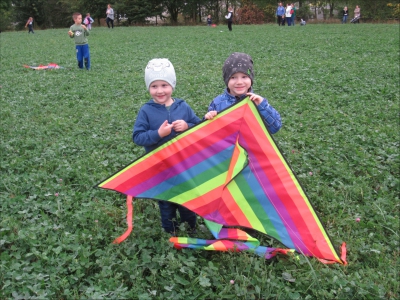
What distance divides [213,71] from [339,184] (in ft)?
22.4

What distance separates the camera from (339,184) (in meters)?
3.89

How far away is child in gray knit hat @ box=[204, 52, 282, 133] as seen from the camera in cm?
286

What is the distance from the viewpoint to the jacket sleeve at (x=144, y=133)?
2764mm

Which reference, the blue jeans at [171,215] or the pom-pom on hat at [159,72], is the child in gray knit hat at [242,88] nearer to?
the pom-pom on hat at [159,72]

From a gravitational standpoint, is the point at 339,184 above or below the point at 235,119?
below

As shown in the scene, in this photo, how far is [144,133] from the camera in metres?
2.80

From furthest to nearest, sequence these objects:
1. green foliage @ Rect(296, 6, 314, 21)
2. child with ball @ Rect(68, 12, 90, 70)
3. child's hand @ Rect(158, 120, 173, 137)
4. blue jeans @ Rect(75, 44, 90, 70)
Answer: green foliage @ Rect(296, 6, 314, 21)
blue jeans @ Rect(75, 44, 90, 70)
child with ball @ Rect(68, 12, 90, 70)
child's hand @ Rect(158, 120, 173, 137)

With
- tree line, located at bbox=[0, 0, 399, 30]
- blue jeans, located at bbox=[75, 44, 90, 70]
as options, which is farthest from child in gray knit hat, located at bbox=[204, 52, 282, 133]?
tree line, located at bbox=[0, 0, 399, 30]

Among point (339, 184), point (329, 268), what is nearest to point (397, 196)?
point (339, 184)

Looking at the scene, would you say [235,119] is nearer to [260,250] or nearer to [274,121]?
[274,121]

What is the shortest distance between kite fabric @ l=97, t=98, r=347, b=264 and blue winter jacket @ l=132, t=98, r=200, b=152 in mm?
106

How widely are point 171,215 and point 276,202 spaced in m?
0.84

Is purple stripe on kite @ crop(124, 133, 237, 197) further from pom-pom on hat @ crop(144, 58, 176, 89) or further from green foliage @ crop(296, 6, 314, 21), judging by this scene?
green foliage @ crop(296, 6, 314, 21)

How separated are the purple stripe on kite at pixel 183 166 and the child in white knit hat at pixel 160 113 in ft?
0.69
